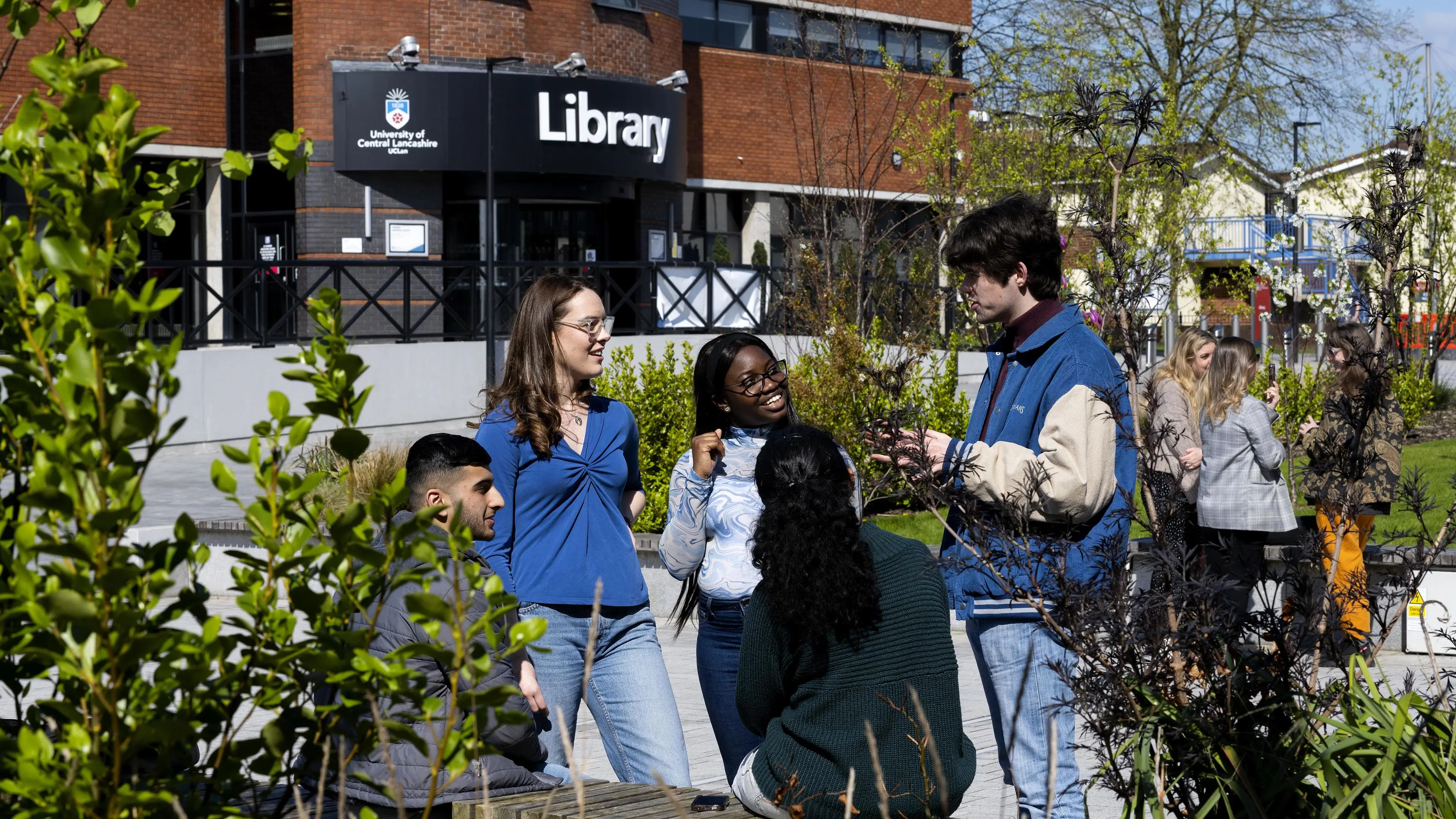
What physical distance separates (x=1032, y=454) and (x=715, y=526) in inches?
52.2

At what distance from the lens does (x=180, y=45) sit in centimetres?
2477

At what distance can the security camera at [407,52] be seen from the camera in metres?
24.0

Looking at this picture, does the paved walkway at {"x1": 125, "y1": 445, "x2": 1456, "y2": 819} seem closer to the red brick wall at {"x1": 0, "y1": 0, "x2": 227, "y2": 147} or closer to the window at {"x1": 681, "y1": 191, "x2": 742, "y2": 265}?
the red brick wall at {"x1": 0, "y1": 0, "x2": 227, "y2": 147}

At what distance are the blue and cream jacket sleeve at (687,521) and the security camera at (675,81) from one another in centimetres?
2366

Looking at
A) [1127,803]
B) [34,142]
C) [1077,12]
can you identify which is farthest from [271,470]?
[1077,12]

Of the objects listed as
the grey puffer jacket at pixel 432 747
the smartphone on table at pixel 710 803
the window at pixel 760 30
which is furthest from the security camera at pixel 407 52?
the smartphone on table at pixel 710 803

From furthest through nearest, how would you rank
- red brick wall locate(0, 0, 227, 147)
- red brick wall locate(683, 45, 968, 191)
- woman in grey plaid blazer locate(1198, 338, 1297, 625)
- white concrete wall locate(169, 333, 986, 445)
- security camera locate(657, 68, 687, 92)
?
red brick wall locate(683, 45, 968, 191) < security camera locate(657, 68, 687, 92) < red brick wall locate(0, 0, 227, 147) < white concrete wall locate(169, 333, 986, 445) < woman in grey plaid blazer locate(1198, 338, 1297, 625)

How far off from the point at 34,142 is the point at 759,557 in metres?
2.16

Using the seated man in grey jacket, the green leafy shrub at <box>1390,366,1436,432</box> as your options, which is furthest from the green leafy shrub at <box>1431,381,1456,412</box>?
the seated man in grey jacket

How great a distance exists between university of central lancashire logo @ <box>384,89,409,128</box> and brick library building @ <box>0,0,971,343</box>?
0.09 ft

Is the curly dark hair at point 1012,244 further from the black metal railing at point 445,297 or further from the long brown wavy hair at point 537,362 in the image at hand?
the black metal railing at point 445,297

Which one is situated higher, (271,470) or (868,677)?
(271,470)

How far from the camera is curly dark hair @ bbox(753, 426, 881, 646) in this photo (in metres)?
3.38

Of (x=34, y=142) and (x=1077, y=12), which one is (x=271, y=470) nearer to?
(x=34, y=142)
